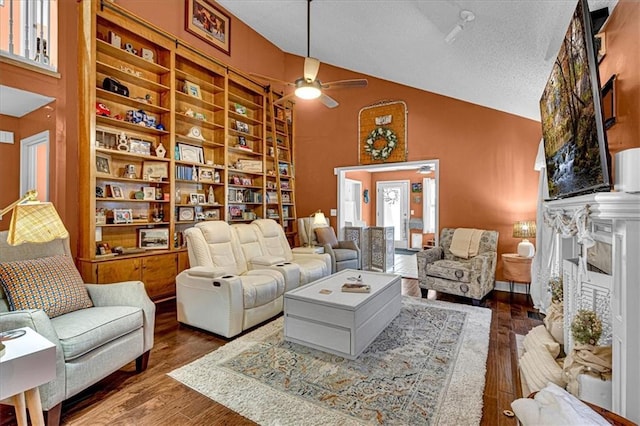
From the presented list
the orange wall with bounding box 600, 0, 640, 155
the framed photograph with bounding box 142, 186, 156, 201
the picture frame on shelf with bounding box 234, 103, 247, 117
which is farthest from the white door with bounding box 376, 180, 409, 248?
the orange wall with bounding box 600, 0, 640, 155

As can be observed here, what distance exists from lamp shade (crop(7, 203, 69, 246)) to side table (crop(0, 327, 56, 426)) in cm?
48

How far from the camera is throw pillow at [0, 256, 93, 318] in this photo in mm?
1876

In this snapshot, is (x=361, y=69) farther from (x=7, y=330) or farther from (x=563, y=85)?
(x=7, y=330)

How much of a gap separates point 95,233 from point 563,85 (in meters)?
4.21

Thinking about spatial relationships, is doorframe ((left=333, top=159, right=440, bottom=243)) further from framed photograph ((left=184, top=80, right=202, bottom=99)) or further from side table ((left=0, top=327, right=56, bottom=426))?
side table ((left=0, top=327, right=56, bottom=426))

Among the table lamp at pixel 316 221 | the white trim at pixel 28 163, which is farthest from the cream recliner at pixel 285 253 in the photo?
the white trim at pixel 28 163

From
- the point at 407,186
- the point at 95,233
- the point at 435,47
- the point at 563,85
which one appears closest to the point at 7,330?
the point at 95,233

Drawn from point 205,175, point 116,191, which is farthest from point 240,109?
point 116,191

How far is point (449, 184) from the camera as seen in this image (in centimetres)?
492

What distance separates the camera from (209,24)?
4586 millimetres

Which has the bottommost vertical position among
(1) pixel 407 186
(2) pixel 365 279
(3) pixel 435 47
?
(2) pixel 365 279

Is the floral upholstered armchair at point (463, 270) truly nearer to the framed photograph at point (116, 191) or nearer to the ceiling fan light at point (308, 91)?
the ceiling fan light at point (308, 91)

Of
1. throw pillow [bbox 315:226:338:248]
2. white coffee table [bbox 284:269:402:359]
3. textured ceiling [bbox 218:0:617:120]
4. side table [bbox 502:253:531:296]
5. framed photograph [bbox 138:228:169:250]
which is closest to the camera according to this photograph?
textured ceiling [bbox 218:0:617:120]

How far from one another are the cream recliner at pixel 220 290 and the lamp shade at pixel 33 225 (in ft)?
4.61
